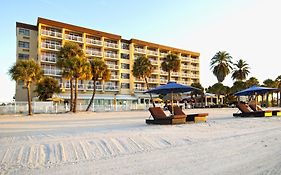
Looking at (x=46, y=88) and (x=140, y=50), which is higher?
(x=140, y=50)

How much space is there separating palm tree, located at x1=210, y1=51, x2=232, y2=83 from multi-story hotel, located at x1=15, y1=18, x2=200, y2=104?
878 cm

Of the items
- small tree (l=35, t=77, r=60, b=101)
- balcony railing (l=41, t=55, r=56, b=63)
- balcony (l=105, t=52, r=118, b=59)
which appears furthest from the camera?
balcony (l=105, t=52, r=118, b=59)

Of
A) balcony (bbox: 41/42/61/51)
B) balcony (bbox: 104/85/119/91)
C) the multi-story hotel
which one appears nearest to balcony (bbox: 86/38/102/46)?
the multi-story hotel

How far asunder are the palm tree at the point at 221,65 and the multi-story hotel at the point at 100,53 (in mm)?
8780

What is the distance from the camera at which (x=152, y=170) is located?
4602 mm

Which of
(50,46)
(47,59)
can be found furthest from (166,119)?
(50,46)

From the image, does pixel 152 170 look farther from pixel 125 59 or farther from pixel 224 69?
pixel 224 69

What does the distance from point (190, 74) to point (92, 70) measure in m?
38.0

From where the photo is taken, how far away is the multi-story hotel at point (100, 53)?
43969 millimetres

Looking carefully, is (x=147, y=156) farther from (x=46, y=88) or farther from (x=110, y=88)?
(x=110, y=88)

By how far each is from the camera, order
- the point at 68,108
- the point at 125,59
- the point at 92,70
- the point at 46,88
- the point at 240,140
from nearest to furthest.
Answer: the point at 240,140 < the point at 68,108 < the point at 92,70 < the point at 46,88 < the point at 125,59

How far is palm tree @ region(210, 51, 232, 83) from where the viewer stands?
58.9 metres

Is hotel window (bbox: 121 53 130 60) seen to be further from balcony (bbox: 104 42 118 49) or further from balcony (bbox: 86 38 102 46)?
balcony (bbox: 86 38 102 46)

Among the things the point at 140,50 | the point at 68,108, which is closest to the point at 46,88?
the point at 68,108
